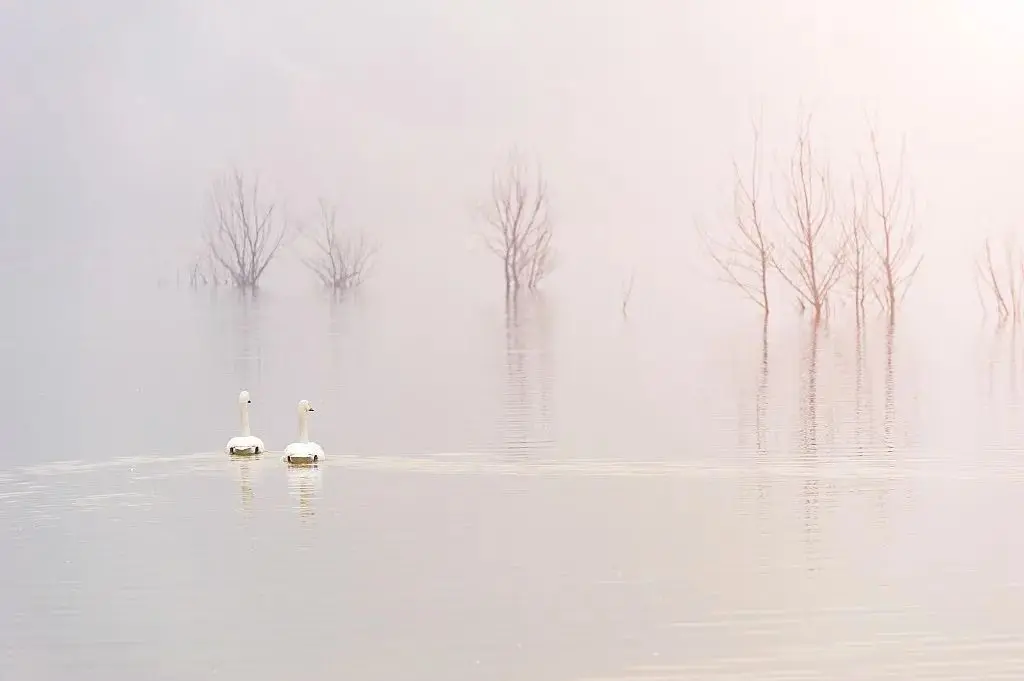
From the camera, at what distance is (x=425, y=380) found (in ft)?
26.3

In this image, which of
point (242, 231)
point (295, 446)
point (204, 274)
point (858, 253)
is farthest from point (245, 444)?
point (204, 274)

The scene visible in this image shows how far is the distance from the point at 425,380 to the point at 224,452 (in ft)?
8.76

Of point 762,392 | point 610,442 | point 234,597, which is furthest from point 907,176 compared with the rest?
point 234,597

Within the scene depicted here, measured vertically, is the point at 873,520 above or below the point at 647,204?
below

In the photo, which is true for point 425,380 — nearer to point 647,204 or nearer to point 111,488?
point 111,488

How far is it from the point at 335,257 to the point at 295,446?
1183 cm

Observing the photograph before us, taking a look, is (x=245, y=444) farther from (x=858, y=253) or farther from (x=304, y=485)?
(x=858, y=253)

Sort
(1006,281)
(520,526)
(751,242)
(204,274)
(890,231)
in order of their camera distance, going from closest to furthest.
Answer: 1. (520,526)
2. (890,231)
3. (751,242)
4. (1006,281)
5. (204,274)

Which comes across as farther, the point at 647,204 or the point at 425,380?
the point at 647,204

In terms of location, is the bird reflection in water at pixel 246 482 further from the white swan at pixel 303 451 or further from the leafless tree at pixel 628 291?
the leafless tree at pixel 628 291

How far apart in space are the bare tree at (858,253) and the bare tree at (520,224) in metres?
3.74

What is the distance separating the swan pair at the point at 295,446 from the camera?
5020mm

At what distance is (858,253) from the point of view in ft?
38.1

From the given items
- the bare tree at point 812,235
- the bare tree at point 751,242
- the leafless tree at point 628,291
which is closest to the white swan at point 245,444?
the bare tree at point 751,242
